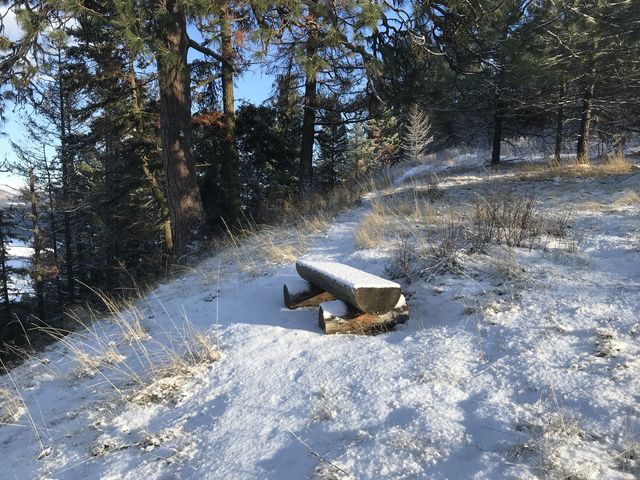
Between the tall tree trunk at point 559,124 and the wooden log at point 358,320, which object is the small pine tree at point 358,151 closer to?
the tall tree trunk at point 559,124

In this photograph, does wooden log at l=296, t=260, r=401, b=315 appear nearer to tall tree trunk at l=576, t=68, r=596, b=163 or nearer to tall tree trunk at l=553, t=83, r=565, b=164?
tall tree trunk at l=553, t=83, r=565, b=164

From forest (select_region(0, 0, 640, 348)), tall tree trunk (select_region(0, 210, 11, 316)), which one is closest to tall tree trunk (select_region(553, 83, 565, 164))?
forest (select_region(0, 0, 640, 348))

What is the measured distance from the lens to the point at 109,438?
9.61ft

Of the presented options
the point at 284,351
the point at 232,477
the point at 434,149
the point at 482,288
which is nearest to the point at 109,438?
the point at 232,477

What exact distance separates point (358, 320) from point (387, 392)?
968 millimetres

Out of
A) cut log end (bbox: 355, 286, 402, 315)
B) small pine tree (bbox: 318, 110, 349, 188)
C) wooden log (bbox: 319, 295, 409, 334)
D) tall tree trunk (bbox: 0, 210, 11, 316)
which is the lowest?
tall tree trunk (bbox: 0, 210, 11, 316)

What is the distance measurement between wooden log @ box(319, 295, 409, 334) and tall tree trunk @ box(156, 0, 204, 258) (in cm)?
533

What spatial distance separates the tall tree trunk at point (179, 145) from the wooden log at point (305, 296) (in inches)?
186

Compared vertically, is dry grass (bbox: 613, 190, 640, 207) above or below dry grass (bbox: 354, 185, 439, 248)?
above

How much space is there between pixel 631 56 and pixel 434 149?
21.9m

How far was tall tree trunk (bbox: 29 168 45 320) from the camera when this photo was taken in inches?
763

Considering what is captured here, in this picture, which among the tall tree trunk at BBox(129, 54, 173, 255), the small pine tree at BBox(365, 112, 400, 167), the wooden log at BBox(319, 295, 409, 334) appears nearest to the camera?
the wooden log at BBox(319, 295, 409, 334)

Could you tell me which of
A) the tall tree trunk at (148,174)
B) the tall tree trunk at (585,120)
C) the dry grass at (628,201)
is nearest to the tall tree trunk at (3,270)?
the tall tree trunk at (148,174)

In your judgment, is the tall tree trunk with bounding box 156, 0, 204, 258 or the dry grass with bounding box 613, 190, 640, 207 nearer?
the dry grass with bounding box 613, 190, 640, 207
